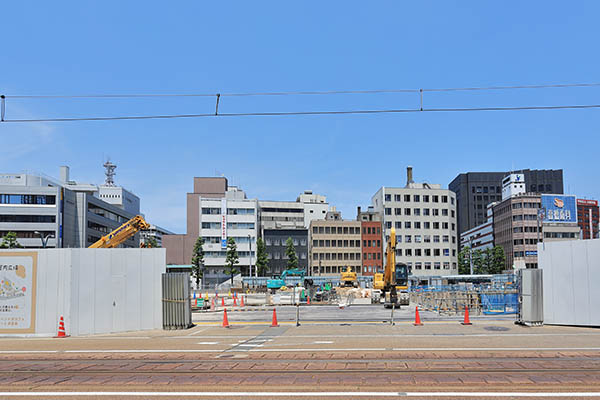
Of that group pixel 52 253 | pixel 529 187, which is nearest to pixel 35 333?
pixel 52 253

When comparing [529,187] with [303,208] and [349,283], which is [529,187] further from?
[349,283]

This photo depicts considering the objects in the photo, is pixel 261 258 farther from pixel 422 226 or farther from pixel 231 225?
pixel 422 226

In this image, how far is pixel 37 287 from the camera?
24250 mm

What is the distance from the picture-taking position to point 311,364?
50.4 ft

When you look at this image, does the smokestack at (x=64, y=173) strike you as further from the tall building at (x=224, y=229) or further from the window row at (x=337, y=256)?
the window row at (x=337, y=256)

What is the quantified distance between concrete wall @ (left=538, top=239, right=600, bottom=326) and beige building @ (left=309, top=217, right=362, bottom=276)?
332ft

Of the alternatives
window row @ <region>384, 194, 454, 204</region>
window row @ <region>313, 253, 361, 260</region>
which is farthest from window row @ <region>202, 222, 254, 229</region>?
window row @ <region>384, 194, 454, 204</region>

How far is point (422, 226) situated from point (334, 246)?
68.3 ft

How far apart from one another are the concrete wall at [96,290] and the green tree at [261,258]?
97.4 m

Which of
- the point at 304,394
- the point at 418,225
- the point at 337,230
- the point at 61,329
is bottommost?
the point at 61,329

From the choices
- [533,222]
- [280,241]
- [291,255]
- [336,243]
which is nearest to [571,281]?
[291,255]

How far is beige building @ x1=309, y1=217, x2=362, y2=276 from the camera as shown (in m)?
127

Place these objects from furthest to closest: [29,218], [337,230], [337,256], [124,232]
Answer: [337,230] < [337,256] < [29,218] < [124,232]

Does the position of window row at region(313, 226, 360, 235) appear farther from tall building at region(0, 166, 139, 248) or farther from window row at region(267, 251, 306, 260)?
tall building at region(0, 166, 139, 248)
